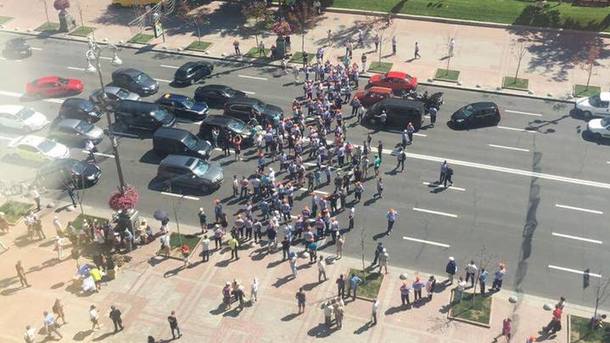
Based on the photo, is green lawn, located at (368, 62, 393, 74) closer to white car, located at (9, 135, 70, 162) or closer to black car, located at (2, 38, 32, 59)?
white car, located at (9, 135, 70, 162)

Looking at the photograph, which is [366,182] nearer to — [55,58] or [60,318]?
[60,318]

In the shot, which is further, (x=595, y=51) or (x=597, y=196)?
(x=595, y=51)

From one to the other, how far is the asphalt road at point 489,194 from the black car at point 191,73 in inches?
45.1

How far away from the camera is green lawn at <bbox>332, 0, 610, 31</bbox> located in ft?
195

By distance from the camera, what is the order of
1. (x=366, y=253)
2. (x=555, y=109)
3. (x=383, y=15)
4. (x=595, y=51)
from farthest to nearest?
(x=383, y=15), (x=595, y=51), (x=555, y=109), (x=366, y=253)

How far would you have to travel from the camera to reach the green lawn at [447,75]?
53022mm

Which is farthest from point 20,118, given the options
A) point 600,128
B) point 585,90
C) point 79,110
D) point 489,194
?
point 585,90


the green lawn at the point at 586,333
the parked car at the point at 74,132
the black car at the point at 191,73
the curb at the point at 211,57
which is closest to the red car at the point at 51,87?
the parked car at the point at 74,132

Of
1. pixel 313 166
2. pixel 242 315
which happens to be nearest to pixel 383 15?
pixel 313 166

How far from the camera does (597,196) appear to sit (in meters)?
39.5

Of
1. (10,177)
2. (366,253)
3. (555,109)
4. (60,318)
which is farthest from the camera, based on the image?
(555,109)

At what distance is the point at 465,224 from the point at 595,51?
2330cm

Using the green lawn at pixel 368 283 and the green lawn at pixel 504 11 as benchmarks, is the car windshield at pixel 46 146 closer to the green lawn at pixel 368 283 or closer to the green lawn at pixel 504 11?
the green lawn at pixel 368 283

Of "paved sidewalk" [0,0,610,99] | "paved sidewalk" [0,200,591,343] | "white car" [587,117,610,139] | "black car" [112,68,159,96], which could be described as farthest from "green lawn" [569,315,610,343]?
"black car" [112,68,159,96]
